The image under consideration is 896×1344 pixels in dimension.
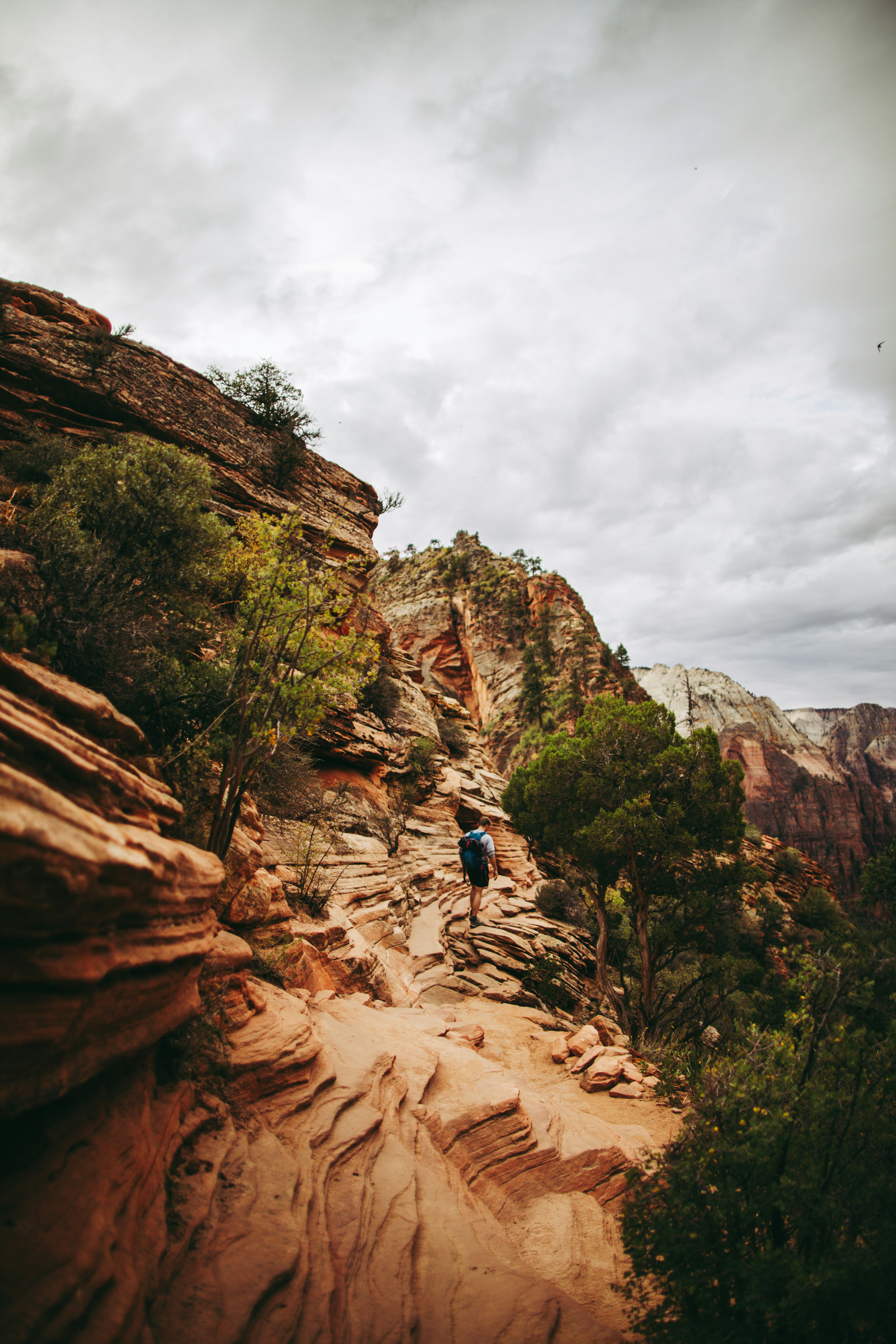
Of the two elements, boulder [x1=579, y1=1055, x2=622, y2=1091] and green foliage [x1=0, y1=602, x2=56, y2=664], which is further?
boulder [x1=579, y1=1055, x2=622, y2=1091]

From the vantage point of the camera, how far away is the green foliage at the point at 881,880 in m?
17.0

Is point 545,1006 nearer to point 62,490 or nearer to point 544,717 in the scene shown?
point 62,490

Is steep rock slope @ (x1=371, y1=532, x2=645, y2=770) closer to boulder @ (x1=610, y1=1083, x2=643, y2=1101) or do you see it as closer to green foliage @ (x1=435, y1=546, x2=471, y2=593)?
green foliage @ (x1=435, y1=546, x2=471, y2=593)

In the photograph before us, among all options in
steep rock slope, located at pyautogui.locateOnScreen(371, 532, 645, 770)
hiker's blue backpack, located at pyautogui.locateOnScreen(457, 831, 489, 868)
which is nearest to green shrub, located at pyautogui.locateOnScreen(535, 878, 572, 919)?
hiker's blue backpack, located at pyautogui.locateOnScreen(457, 831, 489, 868)

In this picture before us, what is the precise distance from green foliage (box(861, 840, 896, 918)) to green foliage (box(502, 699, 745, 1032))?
5.62 m

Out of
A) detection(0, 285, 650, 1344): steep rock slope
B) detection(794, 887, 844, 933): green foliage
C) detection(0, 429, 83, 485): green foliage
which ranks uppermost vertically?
detection(0, 429, 83, 485): green foliage

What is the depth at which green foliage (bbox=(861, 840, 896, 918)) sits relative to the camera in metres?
17.0

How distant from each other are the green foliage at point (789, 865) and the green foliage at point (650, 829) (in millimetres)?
28176

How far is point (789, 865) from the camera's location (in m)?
40.0

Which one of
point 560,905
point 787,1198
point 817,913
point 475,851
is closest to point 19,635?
point 787,1198

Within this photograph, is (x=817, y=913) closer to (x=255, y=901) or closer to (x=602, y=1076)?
(x=602, y=1076)

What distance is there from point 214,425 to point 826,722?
156286 millimetres

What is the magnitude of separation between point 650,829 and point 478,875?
515 cm

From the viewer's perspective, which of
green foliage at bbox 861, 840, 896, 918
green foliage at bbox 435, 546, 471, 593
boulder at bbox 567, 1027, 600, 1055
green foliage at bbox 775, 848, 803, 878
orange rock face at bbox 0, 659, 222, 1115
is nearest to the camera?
orange rock face at bbox 0, 659, 222, 1115
